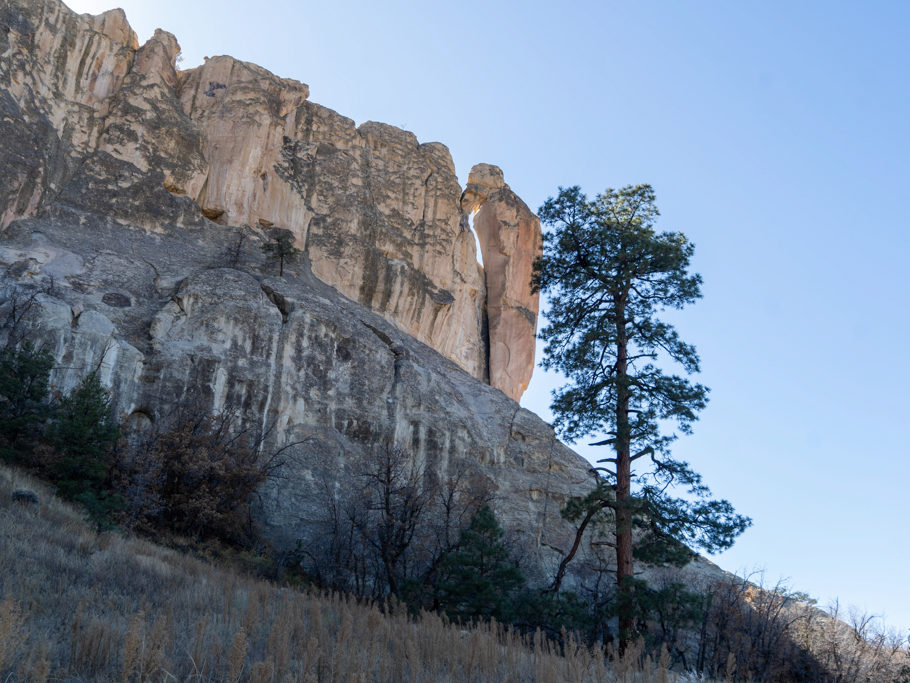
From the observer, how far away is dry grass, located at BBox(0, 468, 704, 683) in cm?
548

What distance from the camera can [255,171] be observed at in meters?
38.0

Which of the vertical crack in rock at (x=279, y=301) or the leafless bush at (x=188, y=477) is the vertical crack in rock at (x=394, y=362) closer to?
the vertical crack in rock at (x=279, y=301)

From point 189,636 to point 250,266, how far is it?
2767cm

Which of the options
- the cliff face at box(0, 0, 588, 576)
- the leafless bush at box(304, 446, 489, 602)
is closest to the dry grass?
the leafless bush at box(304, 446, 489, 602)

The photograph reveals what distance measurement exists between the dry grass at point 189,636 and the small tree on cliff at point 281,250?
22.6m

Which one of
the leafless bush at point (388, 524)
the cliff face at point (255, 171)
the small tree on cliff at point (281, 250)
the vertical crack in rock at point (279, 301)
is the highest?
the cliff face at point (255, 171)

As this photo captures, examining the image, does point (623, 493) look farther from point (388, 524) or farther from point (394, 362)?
point (394, 362)

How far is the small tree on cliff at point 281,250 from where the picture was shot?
33.7 meters

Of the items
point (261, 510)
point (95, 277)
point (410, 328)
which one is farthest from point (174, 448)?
point (410, 328)

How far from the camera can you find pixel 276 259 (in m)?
34.2

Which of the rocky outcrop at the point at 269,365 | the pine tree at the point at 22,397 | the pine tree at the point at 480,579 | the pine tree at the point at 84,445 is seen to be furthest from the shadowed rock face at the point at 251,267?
the pine tree at the point at 480,579

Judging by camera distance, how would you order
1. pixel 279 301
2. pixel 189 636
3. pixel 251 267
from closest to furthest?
pixel 189 636, pixel 279 301, pixel 251 267

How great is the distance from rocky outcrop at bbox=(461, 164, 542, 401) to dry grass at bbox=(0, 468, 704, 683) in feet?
118

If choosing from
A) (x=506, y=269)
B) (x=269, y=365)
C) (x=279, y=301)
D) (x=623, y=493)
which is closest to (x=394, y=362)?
(x=279, y=301)
